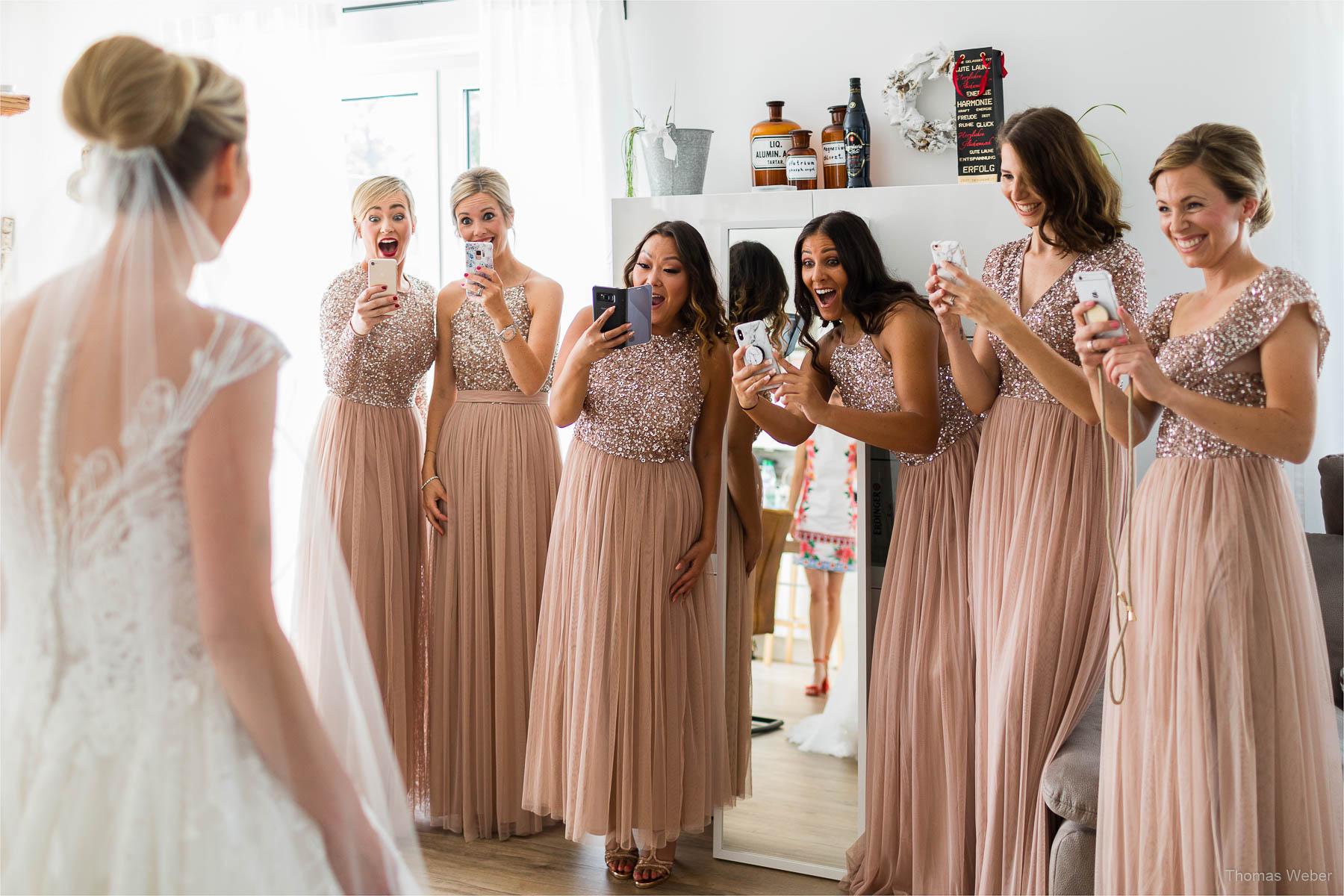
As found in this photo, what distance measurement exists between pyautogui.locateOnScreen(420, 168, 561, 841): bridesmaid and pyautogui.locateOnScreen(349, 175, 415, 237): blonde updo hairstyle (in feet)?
0.51

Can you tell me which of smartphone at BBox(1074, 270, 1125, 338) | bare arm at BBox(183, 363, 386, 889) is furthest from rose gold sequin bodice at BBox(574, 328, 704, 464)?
bare arm at BBox(183, 363, 386, 889)

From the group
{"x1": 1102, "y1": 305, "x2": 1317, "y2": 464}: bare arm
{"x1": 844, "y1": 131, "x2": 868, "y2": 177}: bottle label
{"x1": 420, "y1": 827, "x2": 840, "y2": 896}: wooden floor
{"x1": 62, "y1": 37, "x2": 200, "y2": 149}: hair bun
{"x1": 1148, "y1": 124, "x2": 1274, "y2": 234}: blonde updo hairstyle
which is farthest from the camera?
{"x1": 844, "y1": 131, "x2": 868, "y2": 177}: bottle label

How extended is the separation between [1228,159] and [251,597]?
66.7 inches

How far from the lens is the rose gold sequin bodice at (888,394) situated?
2.32 metres

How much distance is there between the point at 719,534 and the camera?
2.58 m

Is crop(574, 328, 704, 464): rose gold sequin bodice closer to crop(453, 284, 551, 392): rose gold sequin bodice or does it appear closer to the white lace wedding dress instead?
crop(453, 284, 551, 392): rose gold sequin bodice

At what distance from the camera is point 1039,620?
201cm

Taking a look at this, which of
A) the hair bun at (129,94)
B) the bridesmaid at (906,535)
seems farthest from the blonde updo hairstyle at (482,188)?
the hair bun at (129,94)

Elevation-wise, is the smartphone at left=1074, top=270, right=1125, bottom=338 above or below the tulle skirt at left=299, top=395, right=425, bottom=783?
above

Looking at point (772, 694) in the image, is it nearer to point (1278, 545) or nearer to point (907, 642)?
point (907, 642)

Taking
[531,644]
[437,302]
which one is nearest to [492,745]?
[531,644]

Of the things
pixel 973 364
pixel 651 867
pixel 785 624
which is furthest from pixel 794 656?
pixel 973 364

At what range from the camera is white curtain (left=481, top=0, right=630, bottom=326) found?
311cm

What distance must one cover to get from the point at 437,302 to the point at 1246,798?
7.14 ft
